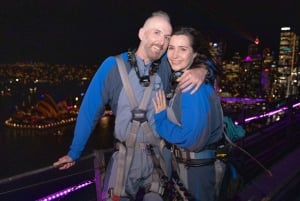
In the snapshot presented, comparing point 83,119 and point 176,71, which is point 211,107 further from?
point 83,119

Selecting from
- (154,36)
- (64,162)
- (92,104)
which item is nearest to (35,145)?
(64,162)

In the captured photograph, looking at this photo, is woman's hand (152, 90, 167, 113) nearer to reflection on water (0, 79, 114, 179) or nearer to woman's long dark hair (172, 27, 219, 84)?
woman's long dark hair (172, 27, 219, 84)

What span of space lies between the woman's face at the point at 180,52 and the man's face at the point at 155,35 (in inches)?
2.4

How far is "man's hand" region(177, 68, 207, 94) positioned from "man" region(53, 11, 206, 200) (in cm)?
1

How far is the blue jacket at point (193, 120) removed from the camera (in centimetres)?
258

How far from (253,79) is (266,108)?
12532 cm

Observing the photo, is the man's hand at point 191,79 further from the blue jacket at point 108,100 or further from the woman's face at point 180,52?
the blue jacket at point 108,100

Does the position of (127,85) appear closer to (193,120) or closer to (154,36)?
(154,36)

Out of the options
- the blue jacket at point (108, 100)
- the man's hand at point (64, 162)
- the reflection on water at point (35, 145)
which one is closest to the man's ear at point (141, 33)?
the blue jacket at point (108, 100)

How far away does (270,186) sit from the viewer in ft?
16.3

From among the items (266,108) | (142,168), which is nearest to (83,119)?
(142,168)

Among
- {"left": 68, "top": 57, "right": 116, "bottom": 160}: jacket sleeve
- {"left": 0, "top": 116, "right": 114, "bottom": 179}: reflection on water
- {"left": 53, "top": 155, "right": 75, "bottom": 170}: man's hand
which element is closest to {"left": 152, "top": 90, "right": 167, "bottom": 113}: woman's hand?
{"left": 68, "top": 57, "right": 116, "bottom": 160}: jacket sleeve

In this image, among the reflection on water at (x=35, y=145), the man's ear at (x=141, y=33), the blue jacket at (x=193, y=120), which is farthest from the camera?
the reflection on water at (x=35, y=145)

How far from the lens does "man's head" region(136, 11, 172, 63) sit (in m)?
2.78
